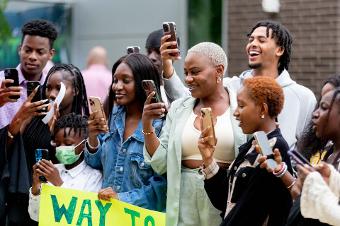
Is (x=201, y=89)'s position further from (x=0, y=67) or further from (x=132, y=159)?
(x=0, y=67)

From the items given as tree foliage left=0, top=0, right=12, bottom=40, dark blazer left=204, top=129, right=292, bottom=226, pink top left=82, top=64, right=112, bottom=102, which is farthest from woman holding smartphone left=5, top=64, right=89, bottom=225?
tree foliage left=0, top=0, right=12, bottom=40

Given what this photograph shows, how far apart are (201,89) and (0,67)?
837 cm

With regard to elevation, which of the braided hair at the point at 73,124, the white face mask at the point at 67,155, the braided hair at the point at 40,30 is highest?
the braided hair at the point at 40,30

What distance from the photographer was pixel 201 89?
269 inches

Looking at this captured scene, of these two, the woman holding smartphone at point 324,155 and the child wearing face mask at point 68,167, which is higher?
the woman holding smartphone at point 324,155

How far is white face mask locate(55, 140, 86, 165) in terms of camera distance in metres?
7.47

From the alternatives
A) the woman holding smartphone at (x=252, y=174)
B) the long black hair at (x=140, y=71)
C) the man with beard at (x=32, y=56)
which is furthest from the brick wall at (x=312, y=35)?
the woman holding smartphone at (x=252, y=174)

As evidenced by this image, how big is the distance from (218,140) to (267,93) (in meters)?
0.57

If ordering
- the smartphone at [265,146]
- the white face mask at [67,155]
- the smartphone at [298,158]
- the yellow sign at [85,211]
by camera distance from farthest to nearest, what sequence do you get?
the white face mask at [67,155], the yellow sign at [85,211], the smartphone at [265,146], the smartphone at [298,158]

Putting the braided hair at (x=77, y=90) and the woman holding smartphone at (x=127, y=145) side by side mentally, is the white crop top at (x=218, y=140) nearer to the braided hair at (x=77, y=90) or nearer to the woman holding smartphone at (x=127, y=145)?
the woman holding smartphone at (x=127, y=145)

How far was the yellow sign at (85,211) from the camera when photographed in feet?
22.8

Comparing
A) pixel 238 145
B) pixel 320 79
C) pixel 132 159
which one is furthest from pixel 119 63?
pixel 320 79

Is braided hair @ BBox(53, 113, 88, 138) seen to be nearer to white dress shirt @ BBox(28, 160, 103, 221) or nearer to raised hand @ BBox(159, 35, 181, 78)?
white dress shirt @ BBox(28, 160, 103, 221)

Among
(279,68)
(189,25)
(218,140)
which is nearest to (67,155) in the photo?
(218,140)
